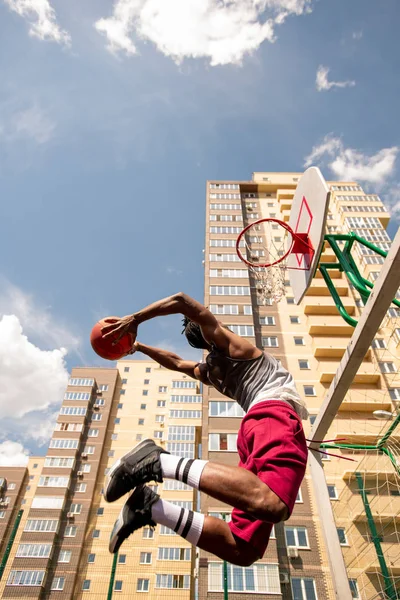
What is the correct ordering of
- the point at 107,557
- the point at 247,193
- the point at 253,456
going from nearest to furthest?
the point at 253,456
the point at 107,557
the point at 247,193

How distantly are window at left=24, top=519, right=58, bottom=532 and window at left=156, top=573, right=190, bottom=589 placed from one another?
9.31 metres

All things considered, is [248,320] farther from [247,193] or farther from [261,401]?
[261,401]

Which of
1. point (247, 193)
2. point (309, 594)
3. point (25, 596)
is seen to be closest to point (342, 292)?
point (247, 193)

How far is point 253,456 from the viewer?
2611 millimetres

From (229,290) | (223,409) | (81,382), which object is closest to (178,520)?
(223,409)

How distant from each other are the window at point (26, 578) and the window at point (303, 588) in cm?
1983

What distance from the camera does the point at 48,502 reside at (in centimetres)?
3222

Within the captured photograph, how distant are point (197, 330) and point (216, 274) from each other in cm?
2896

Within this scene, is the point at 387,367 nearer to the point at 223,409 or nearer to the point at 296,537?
the point at 223,409

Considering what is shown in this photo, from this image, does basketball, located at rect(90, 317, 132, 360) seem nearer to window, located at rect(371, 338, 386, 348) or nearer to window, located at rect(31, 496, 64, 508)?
window, located at rect(371, 338, 386, 348)

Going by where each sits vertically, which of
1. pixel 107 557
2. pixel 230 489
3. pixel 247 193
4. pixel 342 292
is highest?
pixel 247 193

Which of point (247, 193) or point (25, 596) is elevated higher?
point (247, 193)

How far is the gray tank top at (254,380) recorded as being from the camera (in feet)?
10.1

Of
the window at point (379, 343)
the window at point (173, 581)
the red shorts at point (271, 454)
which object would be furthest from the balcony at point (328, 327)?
the red shorts at point (271, 454)
